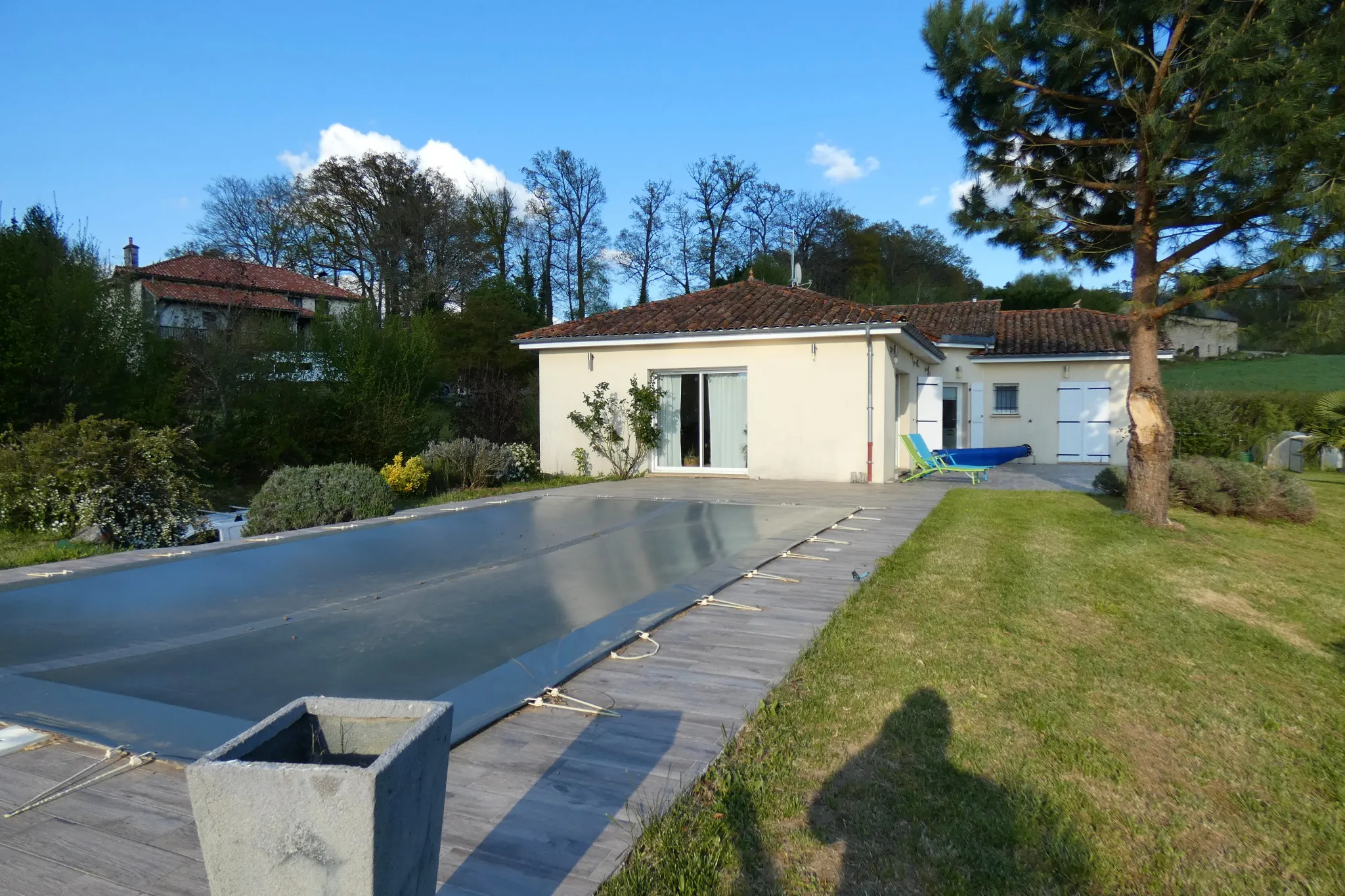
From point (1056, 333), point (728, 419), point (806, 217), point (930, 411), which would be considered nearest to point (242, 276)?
point (728, 419)

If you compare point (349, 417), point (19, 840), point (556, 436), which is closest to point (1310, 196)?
point (19, 840)

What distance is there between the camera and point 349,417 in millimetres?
14797

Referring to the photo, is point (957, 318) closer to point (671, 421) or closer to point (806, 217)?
point (671, 421)

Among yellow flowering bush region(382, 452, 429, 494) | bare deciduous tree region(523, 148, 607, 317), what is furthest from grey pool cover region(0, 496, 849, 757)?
bare deciduous tree region(523, 148, 607, 317)

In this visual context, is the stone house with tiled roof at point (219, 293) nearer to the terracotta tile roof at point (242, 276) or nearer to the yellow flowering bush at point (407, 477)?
the terracotta tile roof at point (242, 276)

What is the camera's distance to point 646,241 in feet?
116

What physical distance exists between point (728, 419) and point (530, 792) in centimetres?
1137

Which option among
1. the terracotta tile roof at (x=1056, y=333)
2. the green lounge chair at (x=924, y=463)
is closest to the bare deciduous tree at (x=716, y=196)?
the terracotta tile roof at (x=1056, y=333)

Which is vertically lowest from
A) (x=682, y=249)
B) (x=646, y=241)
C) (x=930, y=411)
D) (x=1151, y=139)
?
(x=930, y=411)

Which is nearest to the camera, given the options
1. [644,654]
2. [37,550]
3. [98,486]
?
[644,654]

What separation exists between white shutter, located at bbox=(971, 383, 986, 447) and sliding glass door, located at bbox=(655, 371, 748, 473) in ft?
23.6

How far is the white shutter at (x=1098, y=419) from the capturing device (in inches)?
704

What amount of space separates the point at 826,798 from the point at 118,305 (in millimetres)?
12720

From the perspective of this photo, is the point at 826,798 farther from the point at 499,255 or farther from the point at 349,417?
the point at 499,255
